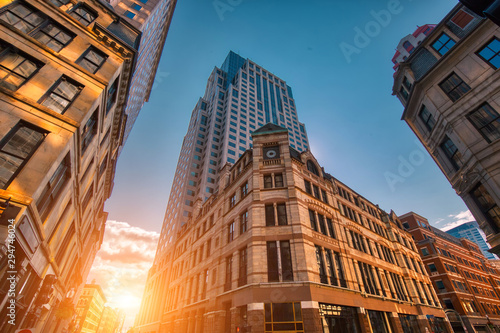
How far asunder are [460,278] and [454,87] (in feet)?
173

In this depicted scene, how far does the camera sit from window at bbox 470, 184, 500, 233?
14.9 meters

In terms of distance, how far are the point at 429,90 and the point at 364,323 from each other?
69.3ft

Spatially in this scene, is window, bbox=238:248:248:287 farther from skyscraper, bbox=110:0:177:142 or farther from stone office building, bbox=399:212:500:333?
stone office building, bbox=399:212:500:333

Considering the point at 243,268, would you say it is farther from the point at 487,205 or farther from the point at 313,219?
the point at 487,205

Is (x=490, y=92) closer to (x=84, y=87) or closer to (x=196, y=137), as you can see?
(x=84, y=87)

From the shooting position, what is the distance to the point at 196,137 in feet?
277

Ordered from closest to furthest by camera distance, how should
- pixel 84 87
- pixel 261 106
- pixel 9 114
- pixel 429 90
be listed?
pixel 9 114
pixel 84 87
pixel 429 90
pixel 261 106

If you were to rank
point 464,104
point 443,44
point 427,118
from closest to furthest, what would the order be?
point 464,104 → point 443,44 → point 427,118

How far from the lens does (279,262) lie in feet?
59.4

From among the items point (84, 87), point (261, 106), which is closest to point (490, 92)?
point (84, 87)

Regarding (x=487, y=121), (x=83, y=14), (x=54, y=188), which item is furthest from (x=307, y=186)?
(x=83, y=14)

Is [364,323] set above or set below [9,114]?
below

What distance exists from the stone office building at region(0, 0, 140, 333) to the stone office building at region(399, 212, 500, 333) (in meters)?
57.3

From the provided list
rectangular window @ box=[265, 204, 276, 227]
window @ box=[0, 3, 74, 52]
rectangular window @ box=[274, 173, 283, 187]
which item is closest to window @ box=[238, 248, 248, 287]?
rectangular window @ box=[265, 204, 276, 227]
